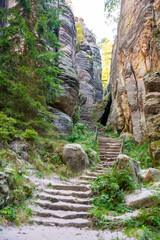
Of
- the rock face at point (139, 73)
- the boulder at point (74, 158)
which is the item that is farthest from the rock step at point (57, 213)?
the rock face at point (139, 73)

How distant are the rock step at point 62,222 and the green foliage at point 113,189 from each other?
3.12 ft

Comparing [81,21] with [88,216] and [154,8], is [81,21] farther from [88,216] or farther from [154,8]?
[88,216]

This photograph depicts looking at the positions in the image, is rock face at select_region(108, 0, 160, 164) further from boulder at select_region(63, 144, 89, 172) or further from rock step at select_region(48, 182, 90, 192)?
rock step at select_region(48, 182, 90, 192)

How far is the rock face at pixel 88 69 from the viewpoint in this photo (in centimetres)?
2642

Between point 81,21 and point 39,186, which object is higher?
point 81,21

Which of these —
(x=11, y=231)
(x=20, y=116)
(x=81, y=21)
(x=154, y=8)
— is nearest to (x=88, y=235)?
(x=11, y=231)

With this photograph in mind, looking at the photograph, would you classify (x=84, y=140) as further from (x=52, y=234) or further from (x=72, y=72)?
(x=52, y=234)

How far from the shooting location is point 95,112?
72.4 ft

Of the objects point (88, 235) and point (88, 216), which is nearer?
point (88, 235)

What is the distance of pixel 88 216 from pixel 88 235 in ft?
2.76

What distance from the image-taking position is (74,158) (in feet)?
26.8

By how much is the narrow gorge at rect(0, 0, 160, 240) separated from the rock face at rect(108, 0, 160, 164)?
73 millimetres

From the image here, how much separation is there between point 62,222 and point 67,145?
464 centimetres

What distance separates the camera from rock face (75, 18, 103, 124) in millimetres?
26422
